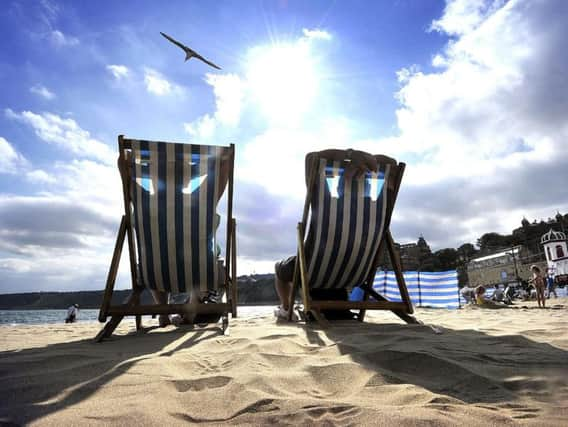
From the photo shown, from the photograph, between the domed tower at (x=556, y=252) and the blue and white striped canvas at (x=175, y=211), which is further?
the domed tower at (x=556, y=252)

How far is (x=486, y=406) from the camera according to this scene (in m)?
0.93

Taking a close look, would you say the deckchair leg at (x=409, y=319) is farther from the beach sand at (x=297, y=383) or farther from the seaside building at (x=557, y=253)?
the seaside building at (x=557, y=253)

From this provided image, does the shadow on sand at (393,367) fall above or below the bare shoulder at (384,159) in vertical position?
below

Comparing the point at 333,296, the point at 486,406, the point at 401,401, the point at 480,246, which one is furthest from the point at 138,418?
the point at 480,246

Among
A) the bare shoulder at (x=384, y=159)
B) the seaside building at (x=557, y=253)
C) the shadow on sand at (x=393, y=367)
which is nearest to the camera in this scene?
the shadow on sand at (x=393, y=367)

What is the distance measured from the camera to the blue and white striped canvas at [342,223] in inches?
109

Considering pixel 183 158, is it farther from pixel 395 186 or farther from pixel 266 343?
pixel 395 186

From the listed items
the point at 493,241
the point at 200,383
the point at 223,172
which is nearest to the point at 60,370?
the point at 200,383

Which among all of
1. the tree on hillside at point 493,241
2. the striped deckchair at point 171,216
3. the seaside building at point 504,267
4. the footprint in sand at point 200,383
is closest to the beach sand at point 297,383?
the footprint in sand at point 200,383

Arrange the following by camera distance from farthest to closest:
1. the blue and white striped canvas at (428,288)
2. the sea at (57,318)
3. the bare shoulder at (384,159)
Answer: the blue and white striped canvas at (428,288) < the sea at (57,318) < the bare shoulder at (384,159)

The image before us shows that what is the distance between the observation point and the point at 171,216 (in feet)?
8.30

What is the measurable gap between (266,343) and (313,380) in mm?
591

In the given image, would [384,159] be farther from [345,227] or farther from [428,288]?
[428,288]

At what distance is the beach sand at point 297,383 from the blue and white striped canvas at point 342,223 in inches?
40.8
